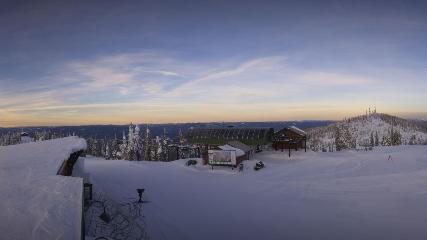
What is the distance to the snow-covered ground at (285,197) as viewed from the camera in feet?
50.2

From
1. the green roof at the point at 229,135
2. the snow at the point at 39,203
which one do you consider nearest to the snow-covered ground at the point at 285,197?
the green roof at the point at 229,135

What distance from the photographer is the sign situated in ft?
113

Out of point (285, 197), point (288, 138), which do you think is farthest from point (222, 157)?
point (285, 197)

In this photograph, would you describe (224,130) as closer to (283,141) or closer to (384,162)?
(283,141)

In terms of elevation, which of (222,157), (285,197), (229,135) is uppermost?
(229,135)

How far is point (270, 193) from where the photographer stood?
23.1 meters

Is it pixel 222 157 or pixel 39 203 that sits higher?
pixel 39 203

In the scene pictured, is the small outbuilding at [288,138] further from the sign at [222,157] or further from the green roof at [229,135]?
the sign at [222,157]

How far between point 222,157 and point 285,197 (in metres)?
13.5

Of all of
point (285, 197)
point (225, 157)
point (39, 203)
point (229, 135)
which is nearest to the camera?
point (39, 203)

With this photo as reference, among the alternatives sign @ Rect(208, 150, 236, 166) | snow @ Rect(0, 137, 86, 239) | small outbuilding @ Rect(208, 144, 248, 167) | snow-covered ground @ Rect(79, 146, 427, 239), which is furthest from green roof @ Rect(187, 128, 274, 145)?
snow @ Rect(0, 137, 86, 239)

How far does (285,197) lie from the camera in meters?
21.8

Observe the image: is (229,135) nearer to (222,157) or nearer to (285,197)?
(222,157)

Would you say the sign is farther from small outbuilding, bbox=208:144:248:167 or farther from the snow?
the snow
